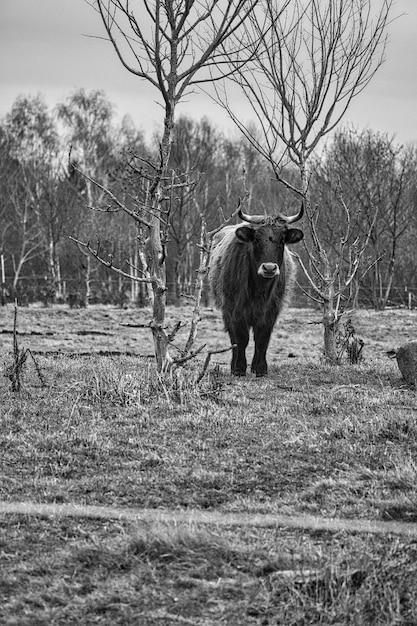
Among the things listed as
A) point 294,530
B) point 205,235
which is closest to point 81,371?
point 205,235

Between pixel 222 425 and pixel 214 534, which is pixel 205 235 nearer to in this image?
pixel 222 425

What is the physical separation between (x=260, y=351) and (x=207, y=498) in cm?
563

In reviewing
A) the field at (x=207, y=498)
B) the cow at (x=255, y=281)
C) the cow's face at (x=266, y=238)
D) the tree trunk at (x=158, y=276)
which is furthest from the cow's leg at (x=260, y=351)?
the tree trunk at (x=158, y=276)

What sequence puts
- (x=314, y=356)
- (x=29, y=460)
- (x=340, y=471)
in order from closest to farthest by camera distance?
(x=340, y=471)
(x=29, y=460)
(x=314, y=356)

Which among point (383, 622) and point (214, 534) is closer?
point (383, 622)

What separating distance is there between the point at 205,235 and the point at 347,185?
2052cm

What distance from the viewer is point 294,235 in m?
10.2

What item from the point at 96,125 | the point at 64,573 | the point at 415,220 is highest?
the point at 96,125

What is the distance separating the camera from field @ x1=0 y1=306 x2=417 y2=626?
3.42 m

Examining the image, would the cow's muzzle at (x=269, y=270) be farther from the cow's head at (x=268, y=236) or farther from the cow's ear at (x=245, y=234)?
the cow's ear at (x=245, y=234)

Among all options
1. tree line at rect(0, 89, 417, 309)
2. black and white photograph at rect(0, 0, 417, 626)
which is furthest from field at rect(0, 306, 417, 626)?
tree line at rect(0, 89, 417, 309)

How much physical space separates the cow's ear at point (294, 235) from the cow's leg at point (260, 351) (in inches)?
48.2

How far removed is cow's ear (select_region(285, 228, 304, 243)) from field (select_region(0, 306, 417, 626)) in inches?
75.0

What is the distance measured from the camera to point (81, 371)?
9.95 m
